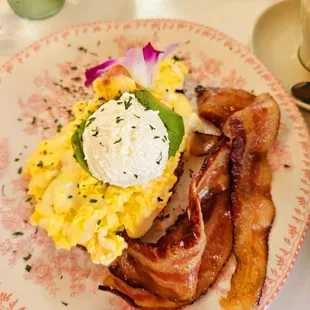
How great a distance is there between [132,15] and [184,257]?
0.90m

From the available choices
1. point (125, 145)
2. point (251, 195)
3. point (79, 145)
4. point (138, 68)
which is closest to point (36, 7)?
point (138, 68)

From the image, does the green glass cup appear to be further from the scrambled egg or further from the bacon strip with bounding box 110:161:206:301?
the bacon strip with bounding box 110:161:206:301

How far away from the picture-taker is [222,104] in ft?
4.19

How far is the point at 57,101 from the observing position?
54.9 inches

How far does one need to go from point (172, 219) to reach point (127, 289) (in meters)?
0.21

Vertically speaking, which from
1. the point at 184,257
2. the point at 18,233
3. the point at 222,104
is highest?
the point at 222,104

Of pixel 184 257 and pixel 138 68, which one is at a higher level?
pixel 138 68

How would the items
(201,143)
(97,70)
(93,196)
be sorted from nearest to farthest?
1. (93,196)
2. (201,143)
3. (97,70)

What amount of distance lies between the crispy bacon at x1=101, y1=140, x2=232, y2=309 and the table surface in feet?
1.86

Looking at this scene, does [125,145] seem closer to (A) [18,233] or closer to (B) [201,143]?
(B) [201,143]

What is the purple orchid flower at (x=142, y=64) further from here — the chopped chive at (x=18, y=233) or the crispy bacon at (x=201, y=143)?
the chopped chive at (x=18, y=233)

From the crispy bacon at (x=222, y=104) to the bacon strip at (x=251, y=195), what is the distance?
0.05m

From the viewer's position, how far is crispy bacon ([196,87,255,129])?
1.27 m

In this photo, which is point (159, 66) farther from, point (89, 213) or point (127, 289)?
point (127, 289)
